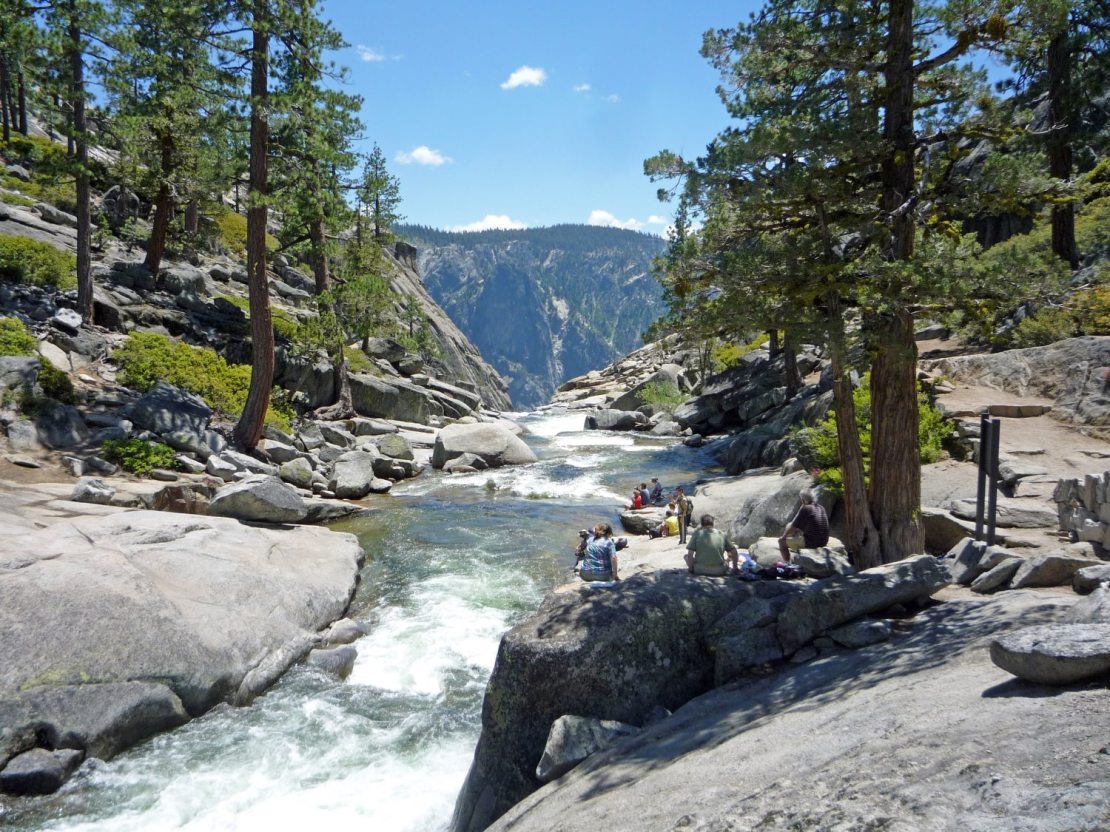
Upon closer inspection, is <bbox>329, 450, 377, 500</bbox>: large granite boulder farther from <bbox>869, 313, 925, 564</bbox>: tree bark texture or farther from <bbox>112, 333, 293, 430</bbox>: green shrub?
<bbox>869, 313, 925, 564</bbox>: tree bark texture

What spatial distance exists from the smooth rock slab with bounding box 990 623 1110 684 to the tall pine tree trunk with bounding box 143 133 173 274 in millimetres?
28965

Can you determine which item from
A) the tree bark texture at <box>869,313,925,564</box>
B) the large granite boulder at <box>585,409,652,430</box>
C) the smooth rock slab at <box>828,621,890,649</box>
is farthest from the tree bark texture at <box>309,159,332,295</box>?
the large granite boulder at <box>585,409,652,430</box>

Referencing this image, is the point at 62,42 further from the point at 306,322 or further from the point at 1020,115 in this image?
the point at 1020,115

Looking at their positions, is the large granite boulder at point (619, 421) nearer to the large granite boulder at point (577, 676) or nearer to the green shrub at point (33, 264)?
the green shrub at point (33, 264)

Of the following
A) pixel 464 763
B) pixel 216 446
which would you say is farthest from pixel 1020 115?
pixel 216 446

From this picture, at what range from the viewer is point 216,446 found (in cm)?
1762

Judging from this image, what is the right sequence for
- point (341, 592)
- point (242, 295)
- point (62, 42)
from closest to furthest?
point (341, 592)
point (62, 42)
point (242, 295)

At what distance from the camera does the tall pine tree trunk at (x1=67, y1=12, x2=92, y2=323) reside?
1983 centimetres

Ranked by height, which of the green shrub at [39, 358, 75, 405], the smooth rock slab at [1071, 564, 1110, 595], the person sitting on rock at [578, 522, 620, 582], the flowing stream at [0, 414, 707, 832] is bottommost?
the flowing stream at [0, 414, 707, 832]

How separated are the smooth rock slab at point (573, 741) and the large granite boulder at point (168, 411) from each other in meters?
14.7

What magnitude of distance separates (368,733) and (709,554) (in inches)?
205

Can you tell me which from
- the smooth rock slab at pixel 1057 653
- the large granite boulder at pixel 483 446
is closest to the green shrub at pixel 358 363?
the large granite boulder at pixel 483 446

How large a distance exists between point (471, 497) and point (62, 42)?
57.6ft

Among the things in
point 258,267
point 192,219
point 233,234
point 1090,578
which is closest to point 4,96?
point 233,234
